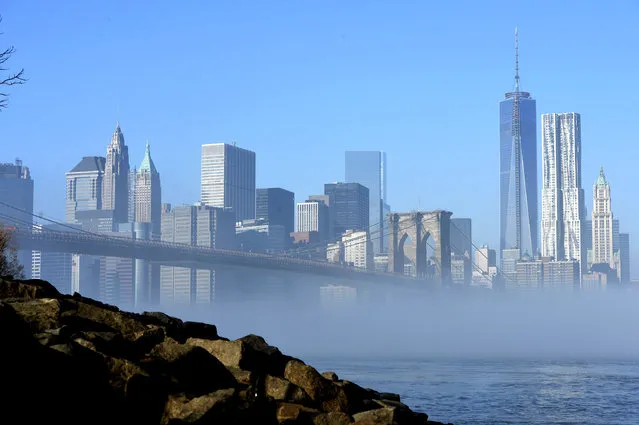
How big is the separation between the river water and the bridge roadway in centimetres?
3273

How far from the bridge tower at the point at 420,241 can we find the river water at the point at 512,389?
84748 millimetres

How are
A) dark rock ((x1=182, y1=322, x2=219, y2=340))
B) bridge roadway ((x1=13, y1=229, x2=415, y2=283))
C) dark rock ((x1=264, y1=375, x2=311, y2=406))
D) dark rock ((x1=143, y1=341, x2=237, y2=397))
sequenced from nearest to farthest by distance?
dark rock ((x1=143, y1=341, x2=237, y2=397)) < dark rock ((x1=264, y1=375, x2=311, y2=406)) < dark rock ((x1=182, y1=322, x2=219, y2=340)) < bridge roadway ((x1=13, y1=229, x2=415, y2=283))

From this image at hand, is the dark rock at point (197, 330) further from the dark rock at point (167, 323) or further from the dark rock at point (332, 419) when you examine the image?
the dark rock at point (332, 419)

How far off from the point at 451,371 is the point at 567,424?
3236cm

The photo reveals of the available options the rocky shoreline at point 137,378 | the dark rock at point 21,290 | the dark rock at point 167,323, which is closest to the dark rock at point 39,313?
the rocky shoreline at point 137,378

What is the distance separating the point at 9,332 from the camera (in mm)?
13578

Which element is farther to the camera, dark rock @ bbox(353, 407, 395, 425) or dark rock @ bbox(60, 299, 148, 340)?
dark rock @ bbox(60, 299, 148, 340)

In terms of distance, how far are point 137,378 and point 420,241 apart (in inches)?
6065

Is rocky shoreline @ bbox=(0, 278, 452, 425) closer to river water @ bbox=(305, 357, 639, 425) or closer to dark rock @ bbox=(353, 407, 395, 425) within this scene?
dark rock @ bbox=(353, 407, 395, 425)

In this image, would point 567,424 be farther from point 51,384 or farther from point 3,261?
point 51,384

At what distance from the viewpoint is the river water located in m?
35.4

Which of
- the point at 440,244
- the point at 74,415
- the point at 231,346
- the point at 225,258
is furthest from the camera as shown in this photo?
the point at 440,244

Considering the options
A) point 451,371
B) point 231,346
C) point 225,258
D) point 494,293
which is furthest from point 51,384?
point 494,293

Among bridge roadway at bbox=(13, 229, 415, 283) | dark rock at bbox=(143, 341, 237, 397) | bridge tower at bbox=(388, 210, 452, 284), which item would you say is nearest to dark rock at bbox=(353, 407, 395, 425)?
dark rock at bbox=(143, 341, 237, 397)
